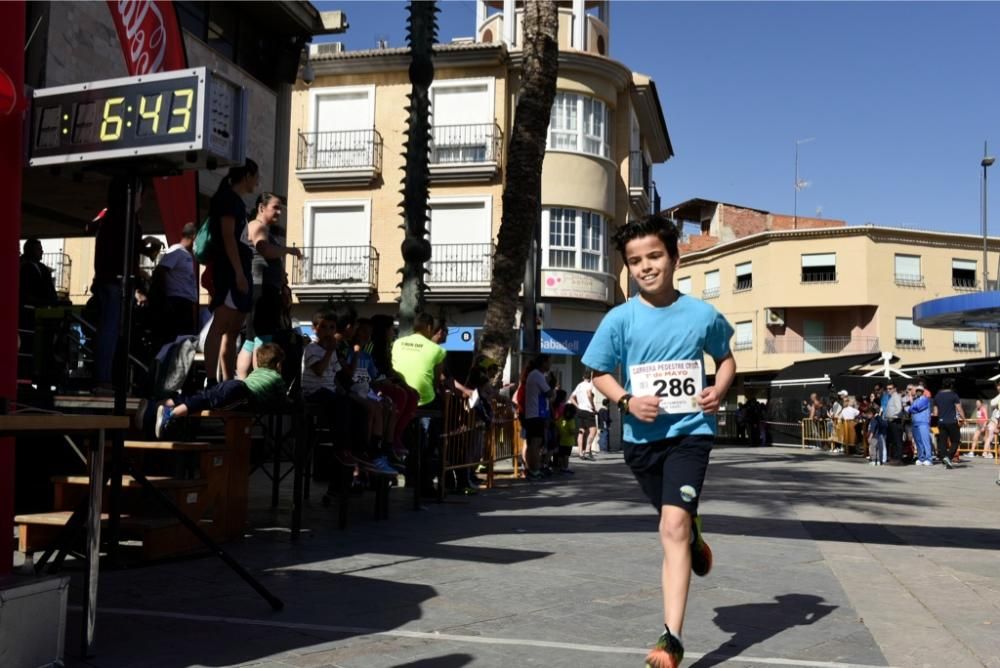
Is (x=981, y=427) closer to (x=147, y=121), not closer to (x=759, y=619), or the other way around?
(x=759, y=619)

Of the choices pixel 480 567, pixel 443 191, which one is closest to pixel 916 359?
pixel 443 191

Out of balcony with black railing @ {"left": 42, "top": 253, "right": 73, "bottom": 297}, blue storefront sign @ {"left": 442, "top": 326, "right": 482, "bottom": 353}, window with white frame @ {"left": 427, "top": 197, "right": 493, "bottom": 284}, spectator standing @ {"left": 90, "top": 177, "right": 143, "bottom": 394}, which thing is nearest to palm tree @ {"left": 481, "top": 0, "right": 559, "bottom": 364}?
spectator standing @ {"left": 90, "top": 177, "right": 143, "bottom": 394}

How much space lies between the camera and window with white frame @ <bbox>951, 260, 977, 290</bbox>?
168 ft

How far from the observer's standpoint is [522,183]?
574 inches

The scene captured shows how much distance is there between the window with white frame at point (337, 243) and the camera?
105 ft

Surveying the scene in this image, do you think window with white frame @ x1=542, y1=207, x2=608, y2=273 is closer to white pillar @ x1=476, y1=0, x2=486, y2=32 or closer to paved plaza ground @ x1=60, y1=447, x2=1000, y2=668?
white pillar @ x1=476, y1=0, x2=486, y2=32

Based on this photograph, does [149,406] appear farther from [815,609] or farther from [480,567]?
[815,609]

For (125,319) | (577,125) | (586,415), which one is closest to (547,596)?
(125,319)

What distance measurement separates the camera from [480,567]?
6.02 metres

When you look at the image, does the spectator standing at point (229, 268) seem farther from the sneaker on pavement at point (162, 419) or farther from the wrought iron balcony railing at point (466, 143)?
the wrought iron balcony railing at point (466, 143)

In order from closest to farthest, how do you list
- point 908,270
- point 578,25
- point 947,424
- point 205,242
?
point 205,242, point 947,424, point 578,25, point 908,270

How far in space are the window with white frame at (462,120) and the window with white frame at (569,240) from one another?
3104 millimetres

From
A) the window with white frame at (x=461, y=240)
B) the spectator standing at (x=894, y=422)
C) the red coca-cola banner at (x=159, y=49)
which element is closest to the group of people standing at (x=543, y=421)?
the red coca-cola banner at (x=159, y=49)

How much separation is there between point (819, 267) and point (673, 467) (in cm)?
4962
